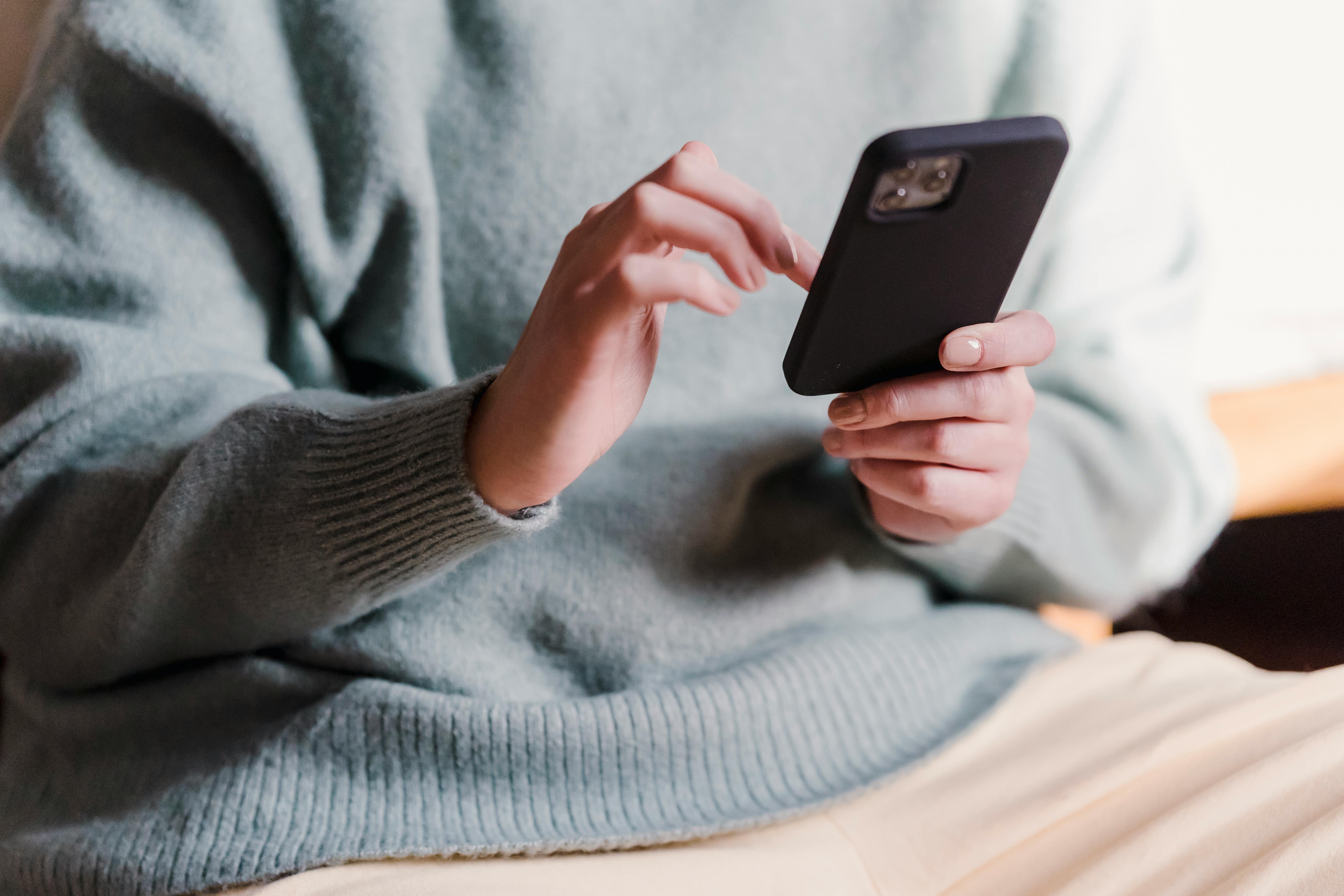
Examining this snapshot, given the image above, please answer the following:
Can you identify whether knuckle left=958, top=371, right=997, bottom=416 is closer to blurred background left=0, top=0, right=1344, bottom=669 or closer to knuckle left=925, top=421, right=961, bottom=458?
knuckle left=925, top=421, right=961, bottom=458

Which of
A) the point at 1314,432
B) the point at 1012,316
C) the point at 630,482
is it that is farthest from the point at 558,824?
the point at 1314,432

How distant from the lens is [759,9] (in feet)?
1.87

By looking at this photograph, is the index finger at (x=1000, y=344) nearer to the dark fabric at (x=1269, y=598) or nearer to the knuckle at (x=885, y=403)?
the knuckle at (x=885, y=403)

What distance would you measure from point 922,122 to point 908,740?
0.39 m

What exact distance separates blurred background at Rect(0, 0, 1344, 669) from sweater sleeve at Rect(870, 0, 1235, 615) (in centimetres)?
11

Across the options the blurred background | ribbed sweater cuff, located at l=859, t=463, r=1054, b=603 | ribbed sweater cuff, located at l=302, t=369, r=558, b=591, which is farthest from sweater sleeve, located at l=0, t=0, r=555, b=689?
the blurred background

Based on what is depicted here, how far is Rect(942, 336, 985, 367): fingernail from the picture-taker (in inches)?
15.1

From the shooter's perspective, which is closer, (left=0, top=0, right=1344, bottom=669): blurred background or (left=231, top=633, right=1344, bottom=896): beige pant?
(left=231, top=633, right=1344, bottom=896): beige pant

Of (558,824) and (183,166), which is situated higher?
(183,166)

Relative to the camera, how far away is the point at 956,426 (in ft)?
1.42

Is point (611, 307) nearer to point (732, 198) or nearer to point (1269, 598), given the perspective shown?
point (732, 198)

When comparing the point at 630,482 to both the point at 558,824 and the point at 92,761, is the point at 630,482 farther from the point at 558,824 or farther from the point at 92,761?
the point at 92,761

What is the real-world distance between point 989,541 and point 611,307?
1.21ft

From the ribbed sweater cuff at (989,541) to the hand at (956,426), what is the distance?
2.2 inches
